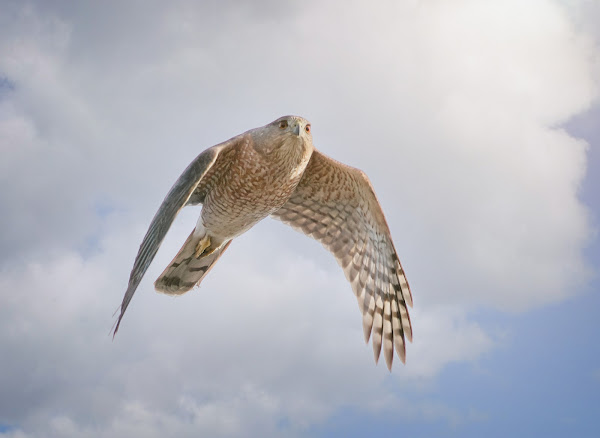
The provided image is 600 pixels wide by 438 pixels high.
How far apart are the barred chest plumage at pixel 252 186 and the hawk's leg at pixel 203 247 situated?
0.63 feet

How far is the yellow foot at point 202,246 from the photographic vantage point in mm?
7793

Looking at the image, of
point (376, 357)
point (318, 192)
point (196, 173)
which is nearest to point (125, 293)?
point (196, 173)

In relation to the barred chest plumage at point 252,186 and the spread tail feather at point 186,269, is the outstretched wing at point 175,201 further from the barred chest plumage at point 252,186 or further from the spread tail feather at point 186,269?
the spread tail feather at point 186,269

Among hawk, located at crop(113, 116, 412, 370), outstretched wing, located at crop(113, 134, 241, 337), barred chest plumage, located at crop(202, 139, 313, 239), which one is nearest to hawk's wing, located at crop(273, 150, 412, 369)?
hawk, located at crop(113, 116, 412, 370)

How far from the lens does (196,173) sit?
21.3ft

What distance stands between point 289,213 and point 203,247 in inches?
51.3

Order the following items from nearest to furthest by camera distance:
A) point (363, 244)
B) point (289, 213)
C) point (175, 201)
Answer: point (175, 201) → point (289, 213) → point (363, 244)

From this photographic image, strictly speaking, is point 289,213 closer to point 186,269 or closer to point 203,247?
point 203,247

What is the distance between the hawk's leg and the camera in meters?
7.79

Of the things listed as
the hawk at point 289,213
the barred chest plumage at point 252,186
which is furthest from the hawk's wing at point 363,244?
the barred chest plumage at point 252,186

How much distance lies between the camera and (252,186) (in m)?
6.92

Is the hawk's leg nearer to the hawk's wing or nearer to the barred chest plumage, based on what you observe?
the barred chest plumage

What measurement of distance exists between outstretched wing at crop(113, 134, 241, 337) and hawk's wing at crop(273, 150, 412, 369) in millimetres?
1442

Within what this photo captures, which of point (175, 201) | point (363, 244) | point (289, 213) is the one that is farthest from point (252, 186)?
point (363, 244)
